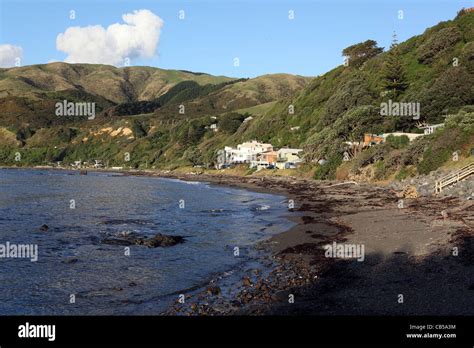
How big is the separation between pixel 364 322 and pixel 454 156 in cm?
4508

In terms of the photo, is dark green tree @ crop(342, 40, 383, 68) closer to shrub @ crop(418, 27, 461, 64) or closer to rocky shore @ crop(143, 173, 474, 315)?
shrub @ crop(418, 27, 461, 64)

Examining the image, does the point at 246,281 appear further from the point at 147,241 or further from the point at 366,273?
the point at 147,241

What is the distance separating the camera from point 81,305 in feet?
57.0

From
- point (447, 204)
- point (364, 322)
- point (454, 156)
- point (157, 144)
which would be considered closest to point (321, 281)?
point (364, 322)

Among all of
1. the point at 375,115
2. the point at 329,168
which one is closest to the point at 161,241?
the point at 329,168

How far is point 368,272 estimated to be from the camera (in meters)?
19.4

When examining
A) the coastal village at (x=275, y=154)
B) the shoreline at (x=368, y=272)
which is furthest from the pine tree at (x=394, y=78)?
the shoreline at (x=368, y=272)

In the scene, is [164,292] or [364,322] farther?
[164,292]

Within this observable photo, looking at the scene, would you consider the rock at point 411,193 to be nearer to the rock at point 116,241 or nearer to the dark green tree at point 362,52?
the rock at point 116,241

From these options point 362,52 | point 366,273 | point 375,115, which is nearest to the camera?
point 366,273

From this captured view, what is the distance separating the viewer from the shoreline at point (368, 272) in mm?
15008

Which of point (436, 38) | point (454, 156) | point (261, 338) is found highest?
point (436, 38)

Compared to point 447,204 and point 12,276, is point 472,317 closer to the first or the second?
point 12,276

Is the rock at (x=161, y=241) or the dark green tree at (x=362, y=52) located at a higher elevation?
the dark green tree at (x=362, y=52)
